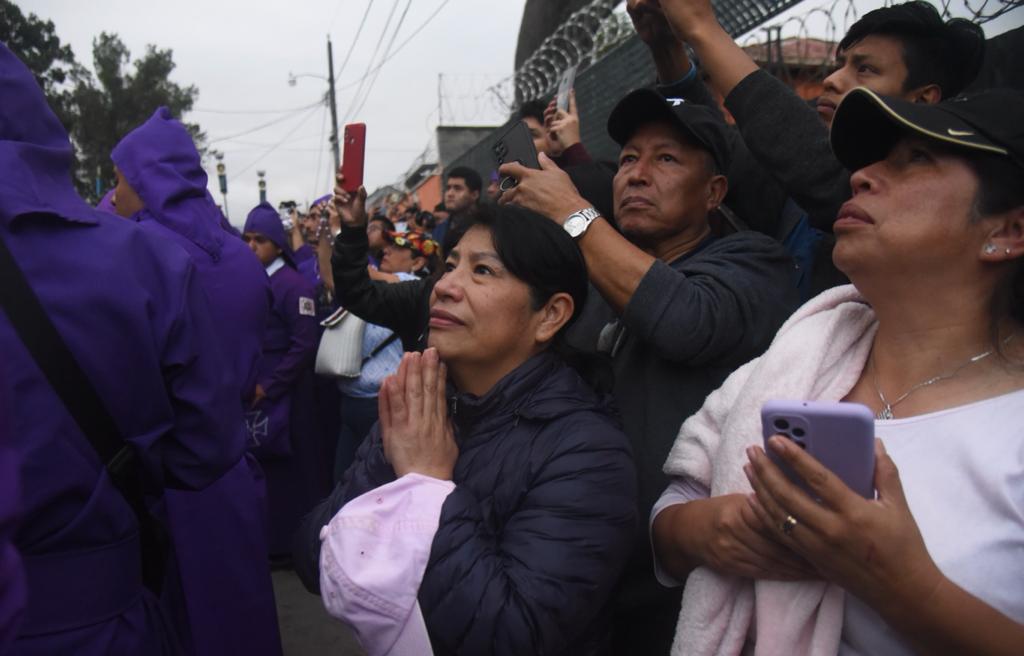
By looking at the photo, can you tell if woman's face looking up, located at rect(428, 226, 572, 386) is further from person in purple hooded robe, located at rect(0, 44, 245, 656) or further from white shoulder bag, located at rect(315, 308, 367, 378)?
white shoulder bag, located at rect(315, 308, 367, 378)

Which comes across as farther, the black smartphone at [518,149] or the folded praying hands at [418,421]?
the black smartphone at [518,149]

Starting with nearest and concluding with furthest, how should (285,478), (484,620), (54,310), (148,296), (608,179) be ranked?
(484,620) → (54,310) → (148,296) → (608,179) → (285,478)

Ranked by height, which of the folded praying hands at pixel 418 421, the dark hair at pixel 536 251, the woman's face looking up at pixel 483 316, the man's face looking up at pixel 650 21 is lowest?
the folded praying hands at pixel 418 421

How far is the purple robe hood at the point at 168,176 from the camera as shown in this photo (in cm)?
320

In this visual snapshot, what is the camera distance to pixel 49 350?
5.35 feet

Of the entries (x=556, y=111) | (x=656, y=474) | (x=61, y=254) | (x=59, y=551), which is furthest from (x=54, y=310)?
(x=556, y=111)

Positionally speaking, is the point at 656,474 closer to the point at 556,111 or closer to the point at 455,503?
the point at 455,503

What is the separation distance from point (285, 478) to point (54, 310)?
3689 millimetres

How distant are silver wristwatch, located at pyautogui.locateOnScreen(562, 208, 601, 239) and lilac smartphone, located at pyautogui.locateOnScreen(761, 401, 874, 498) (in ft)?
2.95

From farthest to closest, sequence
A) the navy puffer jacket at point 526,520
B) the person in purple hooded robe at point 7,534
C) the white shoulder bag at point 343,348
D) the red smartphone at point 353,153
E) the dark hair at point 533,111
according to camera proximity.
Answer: the dark hair at point 533,111
the white shoulder bag at point 343,348
the red smartphone at point 353,153
the navy puffer jacket at point 526,520
the person in purple hooded robe at point 7,534

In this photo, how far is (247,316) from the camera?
11.3ft

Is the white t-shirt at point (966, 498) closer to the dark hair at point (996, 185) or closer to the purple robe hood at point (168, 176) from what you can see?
the dark hair at point (996, 185)

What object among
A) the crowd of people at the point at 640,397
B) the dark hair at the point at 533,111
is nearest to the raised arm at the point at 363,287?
the crowd of people at the point at 640,397

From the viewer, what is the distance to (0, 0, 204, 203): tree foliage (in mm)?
21312
